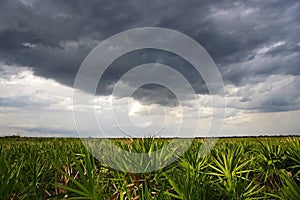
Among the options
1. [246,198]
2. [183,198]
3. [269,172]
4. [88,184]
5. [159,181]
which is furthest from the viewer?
[269,172]

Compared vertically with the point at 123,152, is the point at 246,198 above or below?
below

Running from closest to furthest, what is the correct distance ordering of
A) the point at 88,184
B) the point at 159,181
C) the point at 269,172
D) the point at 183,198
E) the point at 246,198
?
the point at 88,184, the point at 183,198, the point at 246,198, the point at 159,181, the point at 269,172

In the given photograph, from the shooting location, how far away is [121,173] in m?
6.43

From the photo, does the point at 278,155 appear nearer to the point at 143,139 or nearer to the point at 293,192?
the point at 143,139

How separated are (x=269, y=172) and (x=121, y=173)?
16.1ft

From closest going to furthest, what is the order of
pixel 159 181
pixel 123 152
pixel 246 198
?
pixel 246 198 < pixel 159 181 < pixel 123 152

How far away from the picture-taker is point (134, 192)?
596 cm

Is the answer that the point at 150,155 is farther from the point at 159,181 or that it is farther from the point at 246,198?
the point at 246,198

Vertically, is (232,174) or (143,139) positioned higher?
(143,139)

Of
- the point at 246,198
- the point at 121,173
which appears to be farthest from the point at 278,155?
the point at 121,173

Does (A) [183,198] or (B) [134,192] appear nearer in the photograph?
(A) [183,198]

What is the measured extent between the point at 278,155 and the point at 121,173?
5183 mm

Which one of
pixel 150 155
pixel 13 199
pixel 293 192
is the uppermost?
pixel 150 155

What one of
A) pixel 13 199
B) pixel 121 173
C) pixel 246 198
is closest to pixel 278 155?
pixel 246 198
